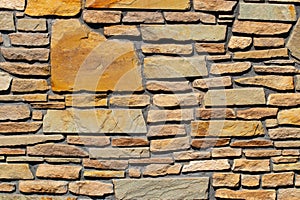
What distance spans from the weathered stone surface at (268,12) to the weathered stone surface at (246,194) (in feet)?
2.74

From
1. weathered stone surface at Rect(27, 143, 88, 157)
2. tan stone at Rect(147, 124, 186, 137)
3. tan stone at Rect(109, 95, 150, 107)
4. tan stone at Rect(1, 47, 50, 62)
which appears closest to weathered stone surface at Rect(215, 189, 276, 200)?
tan stone at Rect(147, 124, 186, 137)

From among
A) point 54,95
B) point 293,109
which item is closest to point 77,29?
point 54,95

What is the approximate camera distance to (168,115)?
2.33m

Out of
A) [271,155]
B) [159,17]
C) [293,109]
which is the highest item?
[159,17]

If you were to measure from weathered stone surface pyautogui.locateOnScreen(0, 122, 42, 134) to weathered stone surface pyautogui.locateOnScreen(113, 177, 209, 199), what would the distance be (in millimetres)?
461

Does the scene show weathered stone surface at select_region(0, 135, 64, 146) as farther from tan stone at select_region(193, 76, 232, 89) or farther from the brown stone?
tan stone at select_region(193, 76, 232, 89)

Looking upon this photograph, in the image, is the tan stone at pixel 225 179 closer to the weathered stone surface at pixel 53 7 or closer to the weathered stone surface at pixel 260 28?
the weathered stone surface at pixel 260 28

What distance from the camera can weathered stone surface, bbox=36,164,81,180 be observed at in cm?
234

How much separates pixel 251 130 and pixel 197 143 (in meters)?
→ 0.27

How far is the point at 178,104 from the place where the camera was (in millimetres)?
2330

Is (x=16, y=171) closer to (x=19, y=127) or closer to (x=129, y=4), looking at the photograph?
(x=19, y=127)

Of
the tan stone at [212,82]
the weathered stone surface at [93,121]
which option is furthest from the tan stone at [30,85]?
the tan stone at [212,82]

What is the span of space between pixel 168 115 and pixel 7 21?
87 cm

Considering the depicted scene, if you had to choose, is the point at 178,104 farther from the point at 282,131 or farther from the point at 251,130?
the point at 282,131
